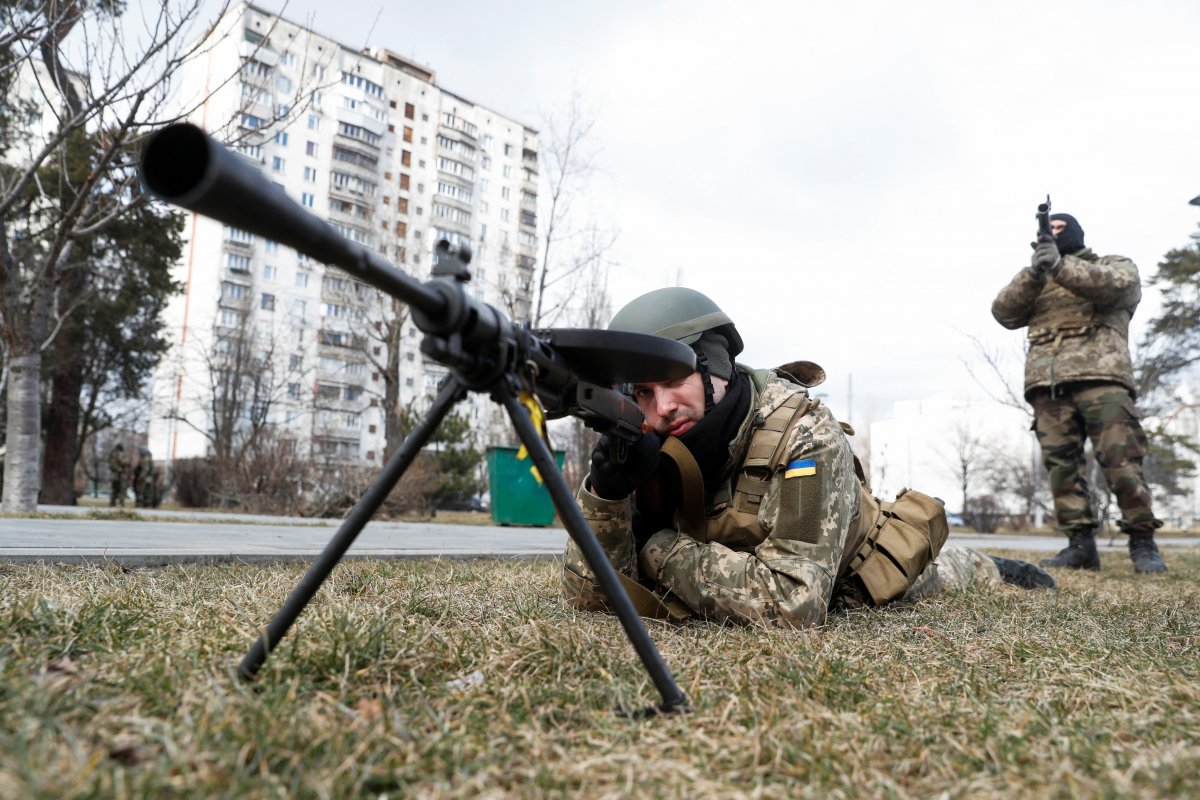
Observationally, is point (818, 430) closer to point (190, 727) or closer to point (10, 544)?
point (190, 727)

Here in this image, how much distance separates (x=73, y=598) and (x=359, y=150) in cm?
5645

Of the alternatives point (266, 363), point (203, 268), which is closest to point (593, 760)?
point (266, 363)

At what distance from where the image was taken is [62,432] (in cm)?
1777

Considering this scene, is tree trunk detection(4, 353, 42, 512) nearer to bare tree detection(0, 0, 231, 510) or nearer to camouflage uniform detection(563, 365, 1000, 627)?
bare tree detection(0, 0, 231, 510)

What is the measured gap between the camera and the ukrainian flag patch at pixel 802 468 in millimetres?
2715

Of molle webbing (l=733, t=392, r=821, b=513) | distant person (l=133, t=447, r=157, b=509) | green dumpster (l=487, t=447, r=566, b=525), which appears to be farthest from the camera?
distant person (l=133, t=447, r=157, b=509)

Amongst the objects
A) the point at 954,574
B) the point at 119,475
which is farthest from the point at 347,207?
the point at 954,574

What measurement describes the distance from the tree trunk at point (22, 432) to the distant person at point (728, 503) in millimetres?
8516

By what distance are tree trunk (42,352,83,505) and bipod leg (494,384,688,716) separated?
19.0 metres

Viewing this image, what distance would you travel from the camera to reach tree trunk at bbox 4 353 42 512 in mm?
8812

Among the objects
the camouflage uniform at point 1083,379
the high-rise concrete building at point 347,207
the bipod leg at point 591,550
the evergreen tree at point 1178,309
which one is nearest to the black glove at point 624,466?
the bipod leg at point 591,550

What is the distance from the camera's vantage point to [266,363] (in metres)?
28.9

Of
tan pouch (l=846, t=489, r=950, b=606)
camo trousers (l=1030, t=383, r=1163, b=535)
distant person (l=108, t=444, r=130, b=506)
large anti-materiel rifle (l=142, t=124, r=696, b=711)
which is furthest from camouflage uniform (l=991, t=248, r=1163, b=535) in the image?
distant person (l=108, t=444, r=130, b=506)

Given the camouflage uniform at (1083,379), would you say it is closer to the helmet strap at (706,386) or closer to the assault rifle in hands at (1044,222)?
the assault rifle in hands at (1044,222)
